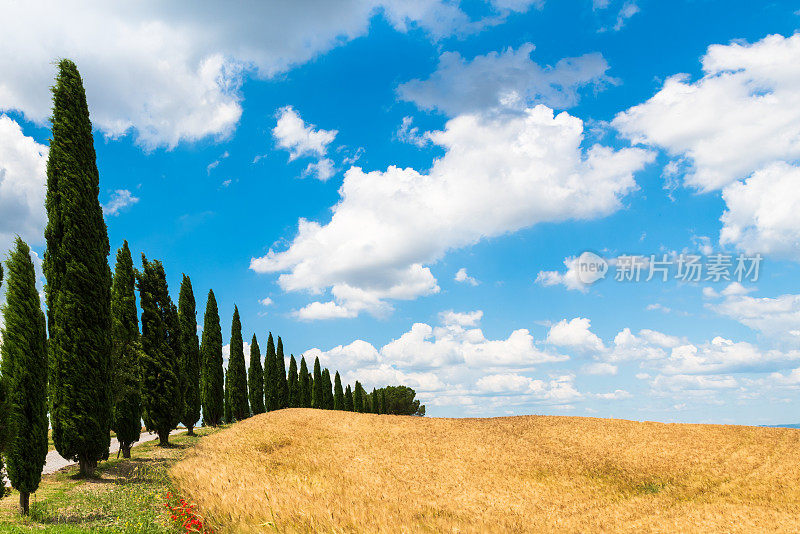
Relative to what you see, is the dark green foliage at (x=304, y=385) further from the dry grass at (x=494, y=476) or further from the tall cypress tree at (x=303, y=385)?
the dry grass at (x=494, y=476)

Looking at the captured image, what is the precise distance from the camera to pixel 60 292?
19.1 m

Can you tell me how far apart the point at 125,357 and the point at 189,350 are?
11911mm

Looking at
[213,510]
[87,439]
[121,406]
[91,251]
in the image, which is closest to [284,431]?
[121,406]

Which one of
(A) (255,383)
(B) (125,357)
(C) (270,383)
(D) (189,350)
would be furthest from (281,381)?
(B) (125,357)

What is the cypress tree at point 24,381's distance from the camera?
572 inches

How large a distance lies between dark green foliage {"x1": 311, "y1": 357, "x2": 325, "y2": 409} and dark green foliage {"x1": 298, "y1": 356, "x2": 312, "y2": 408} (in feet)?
3.31

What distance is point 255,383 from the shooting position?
4959 cm

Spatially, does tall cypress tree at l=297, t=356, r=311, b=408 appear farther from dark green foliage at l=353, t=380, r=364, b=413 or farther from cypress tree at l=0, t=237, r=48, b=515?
cypress tree at l=0, t=237, r=48, b=515

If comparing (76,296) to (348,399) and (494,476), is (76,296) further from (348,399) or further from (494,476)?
(348,399)

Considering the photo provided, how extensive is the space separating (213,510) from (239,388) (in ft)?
127

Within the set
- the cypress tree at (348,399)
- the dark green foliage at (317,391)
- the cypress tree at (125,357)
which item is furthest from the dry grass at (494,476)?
the cypress tree at (348,399)

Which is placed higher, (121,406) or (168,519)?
(121,406)

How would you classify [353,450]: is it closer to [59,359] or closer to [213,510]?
[59,359]

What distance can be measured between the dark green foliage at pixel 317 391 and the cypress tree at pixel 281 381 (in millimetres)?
4326
